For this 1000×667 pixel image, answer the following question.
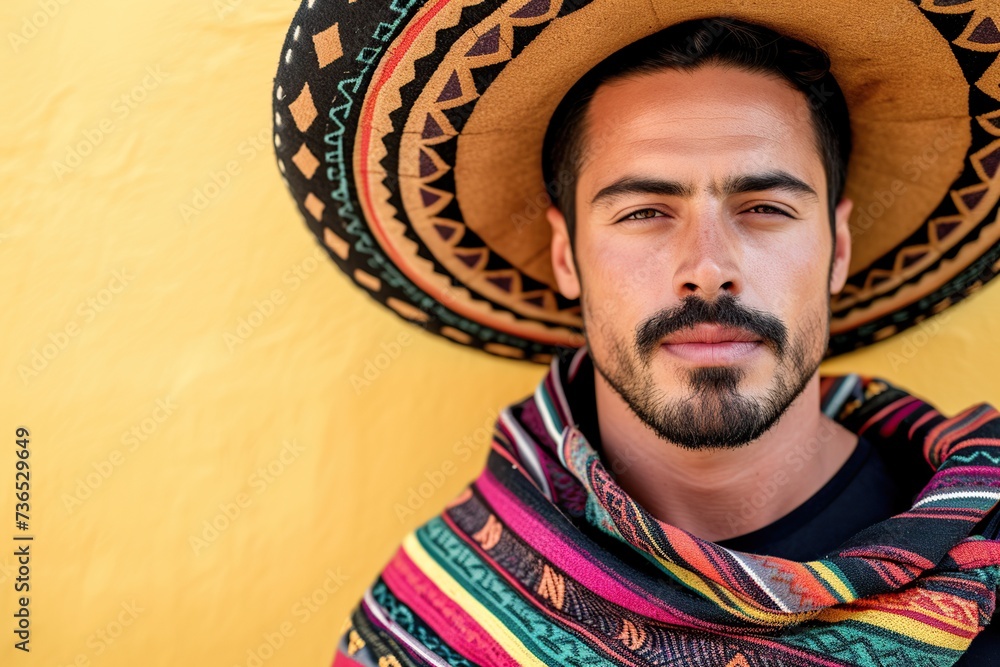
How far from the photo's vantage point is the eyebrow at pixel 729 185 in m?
1.25

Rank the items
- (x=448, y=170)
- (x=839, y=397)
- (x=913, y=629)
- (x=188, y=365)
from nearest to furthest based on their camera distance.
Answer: (x=913, y=629) < (x=448, y=170) < (x=839, y=397) < (x=188, y=365)

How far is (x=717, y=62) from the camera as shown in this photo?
1.30m

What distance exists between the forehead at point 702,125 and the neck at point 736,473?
0.36 metres

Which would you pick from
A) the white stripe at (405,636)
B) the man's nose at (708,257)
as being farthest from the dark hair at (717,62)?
the white stripe at (405,636)

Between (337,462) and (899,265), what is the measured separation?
3.87 ft

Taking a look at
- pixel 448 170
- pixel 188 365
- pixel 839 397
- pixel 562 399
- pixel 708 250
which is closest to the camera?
pixel 708 250

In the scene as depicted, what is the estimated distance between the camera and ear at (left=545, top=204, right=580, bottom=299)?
151 cm

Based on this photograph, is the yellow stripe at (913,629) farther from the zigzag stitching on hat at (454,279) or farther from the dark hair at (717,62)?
the zigzag stitching on hat at (454,279)

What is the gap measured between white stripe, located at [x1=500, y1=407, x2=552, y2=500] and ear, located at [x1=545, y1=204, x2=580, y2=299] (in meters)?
0.24

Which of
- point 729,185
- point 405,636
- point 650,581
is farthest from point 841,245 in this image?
point 405,636

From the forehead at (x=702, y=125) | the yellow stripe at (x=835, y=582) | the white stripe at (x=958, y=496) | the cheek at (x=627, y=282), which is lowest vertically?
the white stripe at (x=958, y=496)

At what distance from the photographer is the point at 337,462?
187 centimetres

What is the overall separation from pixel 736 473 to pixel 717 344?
0.29m

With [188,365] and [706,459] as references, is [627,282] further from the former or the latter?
[188,365]
